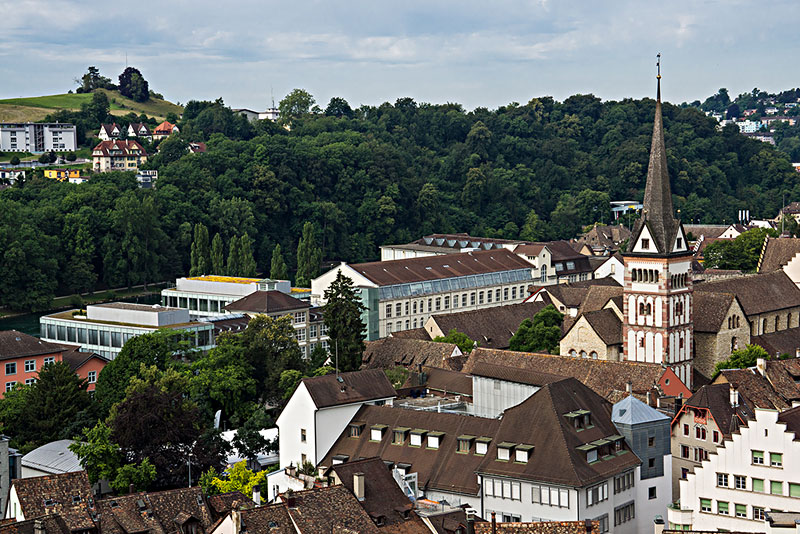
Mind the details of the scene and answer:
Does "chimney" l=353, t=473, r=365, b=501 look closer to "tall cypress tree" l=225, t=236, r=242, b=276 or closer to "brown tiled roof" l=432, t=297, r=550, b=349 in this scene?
"brown tiled roof" l=432, t=297, r=550, b=349

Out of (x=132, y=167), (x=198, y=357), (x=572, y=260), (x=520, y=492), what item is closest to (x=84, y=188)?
(x=132, y=167)

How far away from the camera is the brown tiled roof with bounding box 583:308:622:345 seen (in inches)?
2928

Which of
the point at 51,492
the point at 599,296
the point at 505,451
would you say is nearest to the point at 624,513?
the point at 505,451

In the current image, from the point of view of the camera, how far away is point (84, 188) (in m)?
154

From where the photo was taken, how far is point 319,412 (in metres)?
52.9

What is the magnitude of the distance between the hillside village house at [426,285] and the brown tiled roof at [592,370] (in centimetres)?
2881

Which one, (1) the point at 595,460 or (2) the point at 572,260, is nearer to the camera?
(1) the point at 595,460

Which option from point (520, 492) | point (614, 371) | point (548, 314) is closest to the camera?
point (520, 492)

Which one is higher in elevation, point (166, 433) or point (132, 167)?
point (132, 167)

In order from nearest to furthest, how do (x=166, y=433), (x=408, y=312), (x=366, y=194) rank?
(x=166, y=433)
(x=408, y=312)
(x=366, y=194)

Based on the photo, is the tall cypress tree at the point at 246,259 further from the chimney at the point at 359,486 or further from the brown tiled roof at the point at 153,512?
the chimney at the point at 359,486

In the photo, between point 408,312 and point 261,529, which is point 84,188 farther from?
point 261,529

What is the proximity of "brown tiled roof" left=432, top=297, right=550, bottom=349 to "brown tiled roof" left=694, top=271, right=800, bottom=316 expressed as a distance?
565 inches

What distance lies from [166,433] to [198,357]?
766 inches
